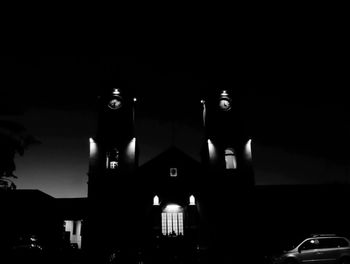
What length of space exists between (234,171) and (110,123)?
12.0 m

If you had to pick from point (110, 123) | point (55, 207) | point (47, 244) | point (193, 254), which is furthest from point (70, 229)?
point (193, 254)

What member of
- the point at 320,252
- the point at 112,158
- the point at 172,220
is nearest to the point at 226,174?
the point at 172,220

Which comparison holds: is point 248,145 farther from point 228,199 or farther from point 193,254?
point 193,254

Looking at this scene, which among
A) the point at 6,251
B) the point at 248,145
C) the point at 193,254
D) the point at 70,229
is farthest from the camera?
the point at 70,229

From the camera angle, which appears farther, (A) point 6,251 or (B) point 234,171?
(B) point 234,171

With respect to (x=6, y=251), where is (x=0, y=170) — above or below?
above

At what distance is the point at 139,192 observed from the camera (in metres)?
29.3

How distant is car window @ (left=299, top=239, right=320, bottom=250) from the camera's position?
16.6 m

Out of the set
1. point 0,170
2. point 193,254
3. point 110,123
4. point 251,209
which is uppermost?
point 110,123

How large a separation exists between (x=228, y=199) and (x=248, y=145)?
522 cm

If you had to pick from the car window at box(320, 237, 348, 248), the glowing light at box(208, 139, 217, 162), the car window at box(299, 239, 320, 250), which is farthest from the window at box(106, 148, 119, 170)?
the car window at box(320, 237, 348, 248)

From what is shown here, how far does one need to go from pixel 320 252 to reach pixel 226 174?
13.5m

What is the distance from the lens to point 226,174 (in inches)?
1157

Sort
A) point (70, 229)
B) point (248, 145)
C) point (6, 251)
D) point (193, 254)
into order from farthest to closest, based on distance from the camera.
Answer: point (70, 229), point (248, 145), point (193, 254), point (6, 251)
